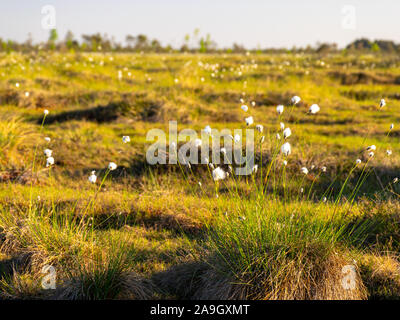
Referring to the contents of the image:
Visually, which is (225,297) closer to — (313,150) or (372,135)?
(313,150)

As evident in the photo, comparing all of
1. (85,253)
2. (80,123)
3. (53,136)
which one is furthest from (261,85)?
(85,253)

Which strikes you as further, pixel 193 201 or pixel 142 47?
pixel 142 47

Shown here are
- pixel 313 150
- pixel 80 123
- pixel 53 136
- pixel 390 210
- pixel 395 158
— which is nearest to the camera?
pixel 390 210

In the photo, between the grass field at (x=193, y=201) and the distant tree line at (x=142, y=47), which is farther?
the distant tree line at (x=142, y=47)

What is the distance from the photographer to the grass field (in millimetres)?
3883

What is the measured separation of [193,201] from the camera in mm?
6195

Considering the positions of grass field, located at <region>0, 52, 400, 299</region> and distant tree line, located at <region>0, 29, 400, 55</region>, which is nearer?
grass field, located at <region>0, 52, 400, 299</region>

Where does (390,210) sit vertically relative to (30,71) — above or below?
below

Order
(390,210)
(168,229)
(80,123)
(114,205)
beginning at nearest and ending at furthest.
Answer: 1. (390,210)
2. (168,229)
3. (114,205)
4. (80,123)

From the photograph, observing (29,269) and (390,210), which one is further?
(390,210)

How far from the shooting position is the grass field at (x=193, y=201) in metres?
3.88

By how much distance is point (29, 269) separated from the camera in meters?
4.49
